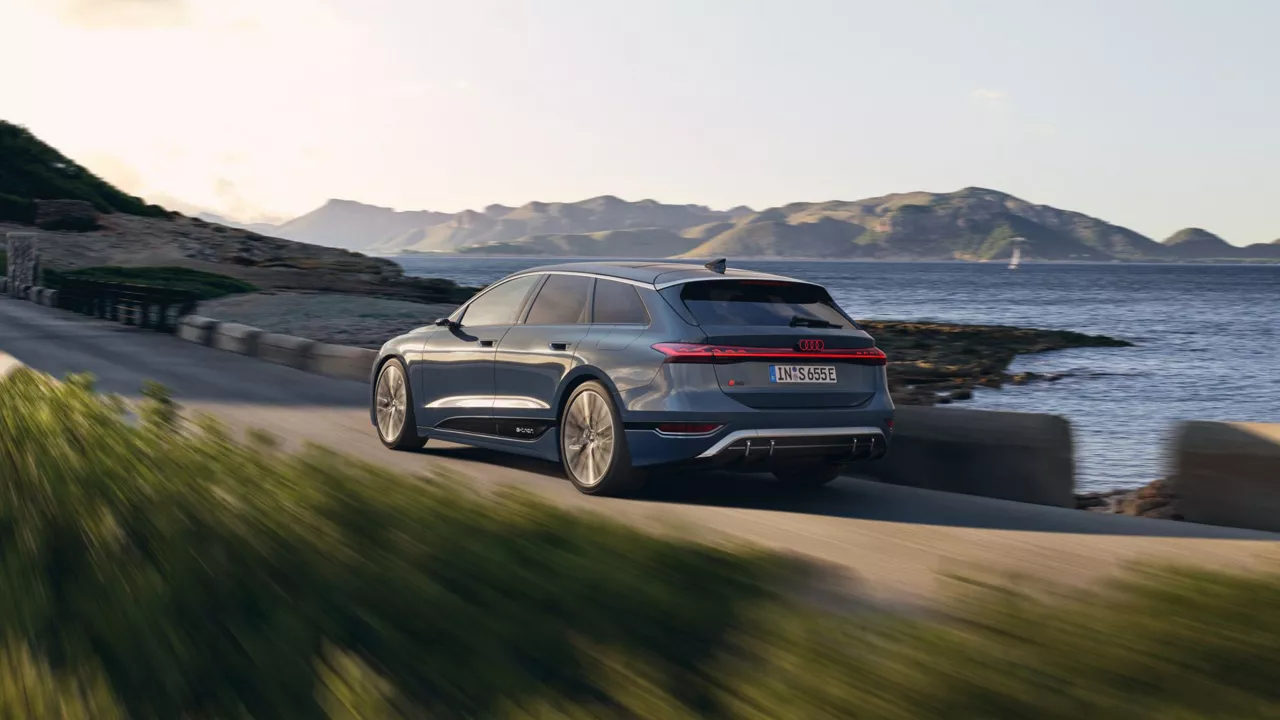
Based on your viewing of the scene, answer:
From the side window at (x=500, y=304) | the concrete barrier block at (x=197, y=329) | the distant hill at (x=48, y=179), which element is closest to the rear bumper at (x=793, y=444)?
the side window at (x=500, y=304)

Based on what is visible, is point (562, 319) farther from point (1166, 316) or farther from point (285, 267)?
point (1166, 316)

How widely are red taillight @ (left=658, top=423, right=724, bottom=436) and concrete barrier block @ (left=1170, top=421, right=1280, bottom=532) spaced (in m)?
2.93

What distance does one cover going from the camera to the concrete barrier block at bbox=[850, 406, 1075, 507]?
9414 mm

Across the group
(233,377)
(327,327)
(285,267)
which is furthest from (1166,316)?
(233,377)

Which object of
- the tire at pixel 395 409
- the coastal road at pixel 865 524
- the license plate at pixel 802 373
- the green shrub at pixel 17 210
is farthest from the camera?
the green shrub at pixel 17 210

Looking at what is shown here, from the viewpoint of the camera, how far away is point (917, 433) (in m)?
10.1

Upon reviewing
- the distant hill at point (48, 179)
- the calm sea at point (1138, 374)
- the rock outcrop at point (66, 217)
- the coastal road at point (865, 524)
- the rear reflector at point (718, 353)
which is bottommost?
the calm sea at point (1138, 374)

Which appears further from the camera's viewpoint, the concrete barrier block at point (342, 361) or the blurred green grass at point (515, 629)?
the concrete barrier block at point (342, 361)

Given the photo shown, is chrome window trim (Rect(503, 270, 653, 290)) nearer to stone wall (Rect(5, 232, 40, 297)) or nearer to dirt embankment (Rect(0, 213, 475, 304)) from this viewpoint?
stone wall (Rect(5, 232, 40, 297))

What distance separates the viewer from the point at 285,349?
19.5 meters

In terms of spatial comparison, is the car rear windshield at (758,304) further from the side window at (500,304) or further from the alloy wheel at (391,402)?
the alloy wheel at (391,402)

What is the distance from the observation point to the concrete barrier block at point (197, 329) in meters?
23.1

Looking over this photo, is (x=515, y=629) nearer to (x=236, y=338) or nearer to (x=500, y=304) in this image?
(x=500, y=304)

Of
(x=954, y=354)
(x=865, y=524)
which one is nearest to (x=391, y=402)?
(x=865, y=524)
